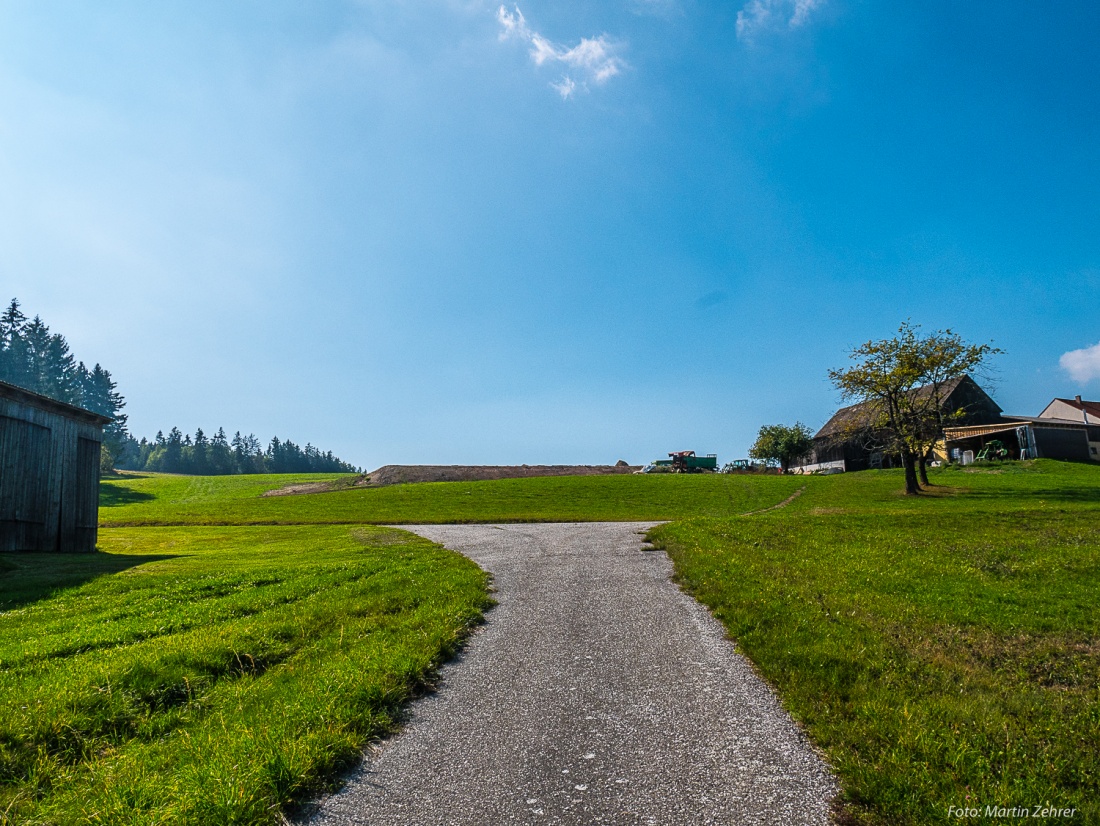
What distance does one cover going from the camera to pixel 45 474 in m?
24.2

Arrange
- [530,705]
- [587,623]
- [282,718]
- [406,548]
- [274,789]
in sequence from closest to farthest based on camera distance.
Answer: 1. [274,789]
2. [282,718]
3. [530,705]
4. [587,623]
5. [406,548]

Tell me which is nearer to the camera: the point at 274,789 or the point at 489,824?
the point at 489,824

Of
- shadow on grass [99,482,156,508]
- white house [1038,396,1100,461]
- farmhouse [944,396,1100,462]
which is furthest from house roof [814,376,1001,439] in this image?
shadow on grass [99,482,156,508]

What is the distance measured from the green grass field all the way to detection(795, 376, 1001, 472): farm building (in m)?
48.8

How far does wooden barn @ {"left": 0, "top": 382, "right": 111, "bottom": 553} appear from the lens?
891 inches

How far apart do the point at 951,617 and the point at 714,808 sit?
8.52m

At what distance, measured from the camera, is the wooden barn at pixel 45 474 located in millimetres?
22625

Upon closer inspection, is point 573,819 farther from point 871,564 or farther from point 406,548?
point 406,548

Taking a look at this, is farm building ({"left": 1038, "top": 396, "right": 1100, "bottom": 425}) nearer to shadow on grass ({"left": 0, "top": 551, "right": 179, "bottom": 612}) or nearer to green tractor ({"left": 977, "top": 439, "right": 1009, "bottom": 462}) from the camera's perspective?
green tractor ({"left": 977, "top": 439, "right": 1009, "bottom": 462})

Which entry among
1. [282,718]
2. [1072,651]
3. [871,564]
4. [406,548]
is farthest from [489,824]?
[406,548]

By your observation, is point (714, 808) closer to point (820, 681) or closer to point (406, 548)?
point (820, 681)

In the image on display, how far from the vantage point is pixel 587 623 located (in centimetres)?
1052

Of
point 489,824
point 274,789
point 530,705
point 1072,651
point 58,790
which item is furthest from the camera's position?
point 1072,651

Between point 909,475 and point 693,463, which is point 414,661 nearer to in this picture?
point 909,475
